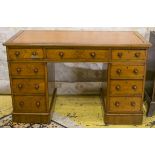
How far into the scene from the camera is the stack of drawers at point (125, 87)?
85.6 inches

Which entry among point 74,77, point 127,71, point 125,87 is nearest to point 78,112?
point 74,77

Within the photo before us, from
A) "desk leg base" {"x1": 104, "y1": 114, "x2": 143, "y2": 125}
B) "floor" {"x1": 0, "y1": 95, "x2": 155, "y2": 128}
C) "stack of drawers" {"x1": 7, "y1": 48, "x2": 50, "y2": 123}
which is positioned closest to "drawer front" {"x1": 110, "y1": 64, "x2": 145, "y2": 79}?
"desk leg base" {"x1": 104, "y1": 114, "x2": 143, "y2": 125}

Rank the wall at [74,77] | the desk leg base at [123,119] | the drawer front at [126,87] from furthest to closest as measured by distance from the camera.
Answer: the wall at [74,77], the desk leg base at [123,119], the drawer front at [126,87]

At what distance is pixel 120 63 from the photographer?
2.19m

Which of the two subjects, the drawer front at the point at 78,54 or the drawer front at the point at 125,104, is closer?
the drawer front at the point at 78,54

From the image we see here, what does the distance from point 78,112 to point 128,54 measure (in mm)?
898

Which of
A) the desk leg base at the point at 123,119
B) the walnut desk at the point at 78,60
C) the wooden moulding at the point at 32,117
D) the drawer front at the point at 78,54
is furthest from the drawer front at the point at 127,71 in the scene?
the wooden moulding at the point at 32,117

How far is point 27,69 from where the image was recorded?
2.25 meters

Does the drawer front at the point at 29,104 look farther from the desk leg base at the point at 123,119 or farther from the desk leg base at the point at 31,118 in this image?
the desk leg base at the point at 123,119

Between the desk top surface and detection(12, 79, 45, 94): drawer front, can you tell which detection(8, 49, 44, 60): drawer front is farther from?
detection(12, 79, 45, 94): drawer front

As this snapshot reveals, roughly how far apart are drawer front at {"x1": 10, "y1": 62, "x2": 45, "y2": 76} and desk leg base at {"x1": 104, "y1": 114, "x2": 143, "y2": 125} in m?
0.77

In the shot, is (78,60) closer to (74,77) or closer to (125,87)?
(125,87)
